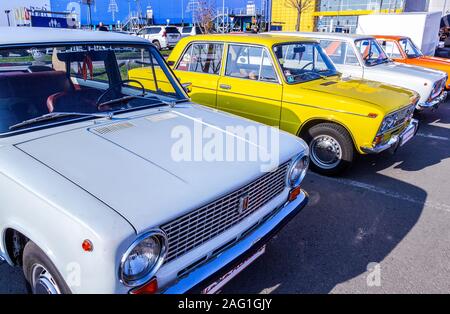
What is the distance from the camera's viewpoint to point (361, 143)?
4.45m

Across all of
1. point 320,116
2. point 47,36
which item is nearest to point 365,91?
point 320,116

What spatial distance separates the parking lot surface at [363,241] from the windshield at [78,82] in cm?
134

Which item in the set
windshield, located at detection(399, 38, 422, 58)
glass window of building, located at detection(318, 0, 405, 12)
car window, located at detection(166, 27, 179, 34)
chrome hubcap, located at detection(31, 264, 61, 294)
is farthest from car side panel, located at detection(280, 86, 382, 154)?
glass window of building, located at detection(318, 0, 405, 12)

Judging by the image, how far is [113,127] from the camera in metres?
2.58

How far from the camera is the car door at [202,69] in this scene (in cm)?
534

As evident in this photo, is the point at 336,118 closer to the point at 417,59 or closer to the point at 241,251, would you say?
the point at 241,251

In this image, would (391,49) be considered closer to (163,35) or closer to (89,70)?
(89,70)

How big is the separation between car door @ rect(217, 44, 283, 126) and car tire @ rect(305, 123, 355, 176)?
1.89ft

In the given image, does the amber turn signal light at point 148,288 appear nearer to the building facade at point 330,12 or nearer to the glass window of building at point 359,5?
the building facade at point 330,12

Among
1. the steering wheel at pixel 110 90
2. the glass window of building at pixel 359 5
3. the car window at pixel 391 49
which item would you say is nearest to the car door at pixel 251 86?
the steering wheel at pixel 110 90
